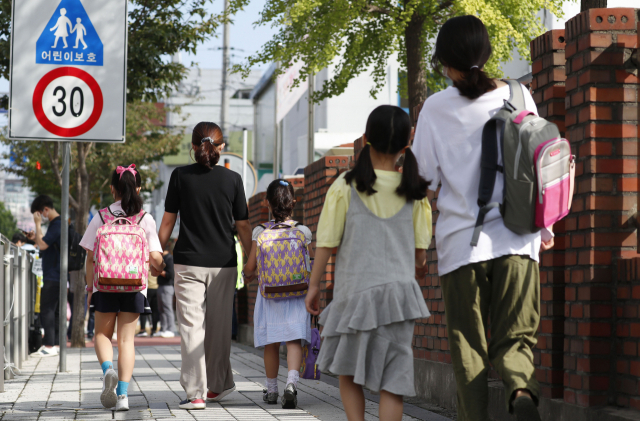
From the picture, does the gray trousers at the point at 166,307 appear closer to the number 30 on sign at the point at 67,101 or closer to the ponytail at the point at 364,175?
the number 30 on sign at the point at 67,101

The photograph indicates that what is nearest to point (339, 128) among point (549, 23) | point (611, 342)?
Answer: point (549, 23)

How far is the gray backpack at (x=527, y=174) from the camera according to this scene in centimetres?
348

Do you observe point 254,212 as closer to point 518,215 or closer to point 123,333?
point 123,333

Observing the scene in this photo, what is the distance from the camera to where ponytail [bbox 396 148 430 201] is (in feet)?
12.8

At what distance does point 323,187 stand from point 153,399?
3206 mm

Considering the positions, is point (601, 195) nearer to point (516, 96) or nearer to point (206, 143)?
point (516, 96)

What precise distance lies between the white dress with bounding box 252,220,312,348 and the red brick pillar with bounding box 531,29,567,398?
7.36 feet

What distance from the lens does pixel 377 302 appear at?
391 cm

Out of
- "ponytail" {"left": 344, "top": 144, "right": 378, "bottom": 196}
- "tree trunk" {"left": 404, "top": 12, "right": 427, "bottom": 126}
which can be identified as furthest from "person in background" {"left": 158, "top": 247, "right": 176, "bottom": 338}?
"ponytail" {"left": 344, "top": 144, "right": 378, "bottom": 196}

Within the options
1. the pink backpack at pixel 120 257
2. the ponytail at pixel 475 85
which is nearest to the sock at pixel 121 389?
the pink backpack at pixel 120 257

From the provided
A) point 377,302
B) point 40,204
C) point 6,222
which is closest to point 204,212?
point 377,302

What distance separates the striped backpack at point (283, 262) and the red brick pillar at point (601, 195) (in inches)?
106

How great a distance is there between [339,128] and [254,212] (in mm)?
13626

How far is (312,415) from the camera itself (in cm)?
604
